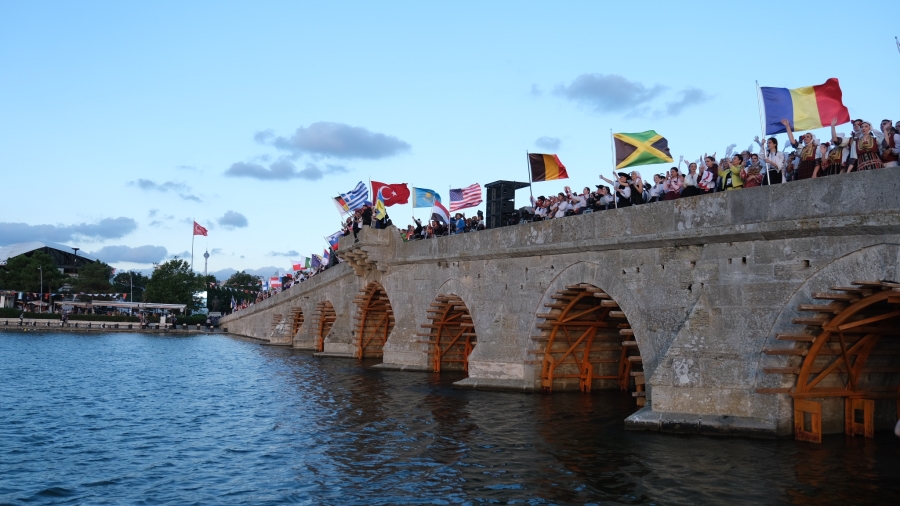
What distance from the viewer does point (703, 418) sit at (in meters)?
13.4

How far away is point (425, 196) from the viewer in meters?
30.1

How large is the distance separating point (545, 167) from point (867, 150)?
1071 centimetres

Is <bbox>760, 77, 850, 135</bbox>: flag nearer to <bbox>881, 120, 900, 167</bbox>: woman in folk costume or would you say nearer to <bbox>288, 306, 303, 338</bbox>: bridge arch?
<bbox>881, 120, 900, 167</bbox>: woman in folk costume

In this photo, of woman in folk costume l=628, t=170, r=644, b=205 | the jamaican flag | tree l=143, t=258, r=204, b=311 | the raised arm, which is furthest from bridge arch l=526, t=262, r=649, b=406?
tree l=143, t=258, r=204, b=311

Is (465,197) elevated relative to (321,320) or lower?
elevated

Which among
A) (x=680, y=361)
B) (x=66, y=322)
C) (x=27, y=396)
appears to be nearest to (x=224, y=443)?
(x=680, y=361)

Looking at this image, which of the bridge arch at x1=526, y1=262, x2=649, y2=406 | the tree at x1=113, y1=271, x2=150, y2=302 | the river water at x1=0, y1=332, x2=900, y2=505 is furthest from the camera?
the tree at x1=113, y1=271, x2=150, y2=302

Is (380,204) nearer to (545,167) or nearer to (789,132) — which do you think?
(545,167)

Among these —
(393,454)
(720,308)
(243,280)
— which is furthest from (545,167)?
(243,280)

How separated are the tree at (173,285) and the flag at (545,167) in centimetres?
7425

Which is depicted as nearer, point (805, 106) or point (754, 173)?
point (805, 106)

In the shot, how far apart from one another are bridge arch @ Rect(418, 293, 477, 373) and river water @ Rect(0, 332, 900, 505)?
3.26 meters

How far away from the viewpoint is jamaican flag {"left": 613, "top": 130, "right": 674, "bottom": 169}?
1688cm

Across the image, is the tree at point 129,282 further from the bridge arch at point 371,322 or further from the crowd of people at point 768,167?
the crowd of people at point 768,167
